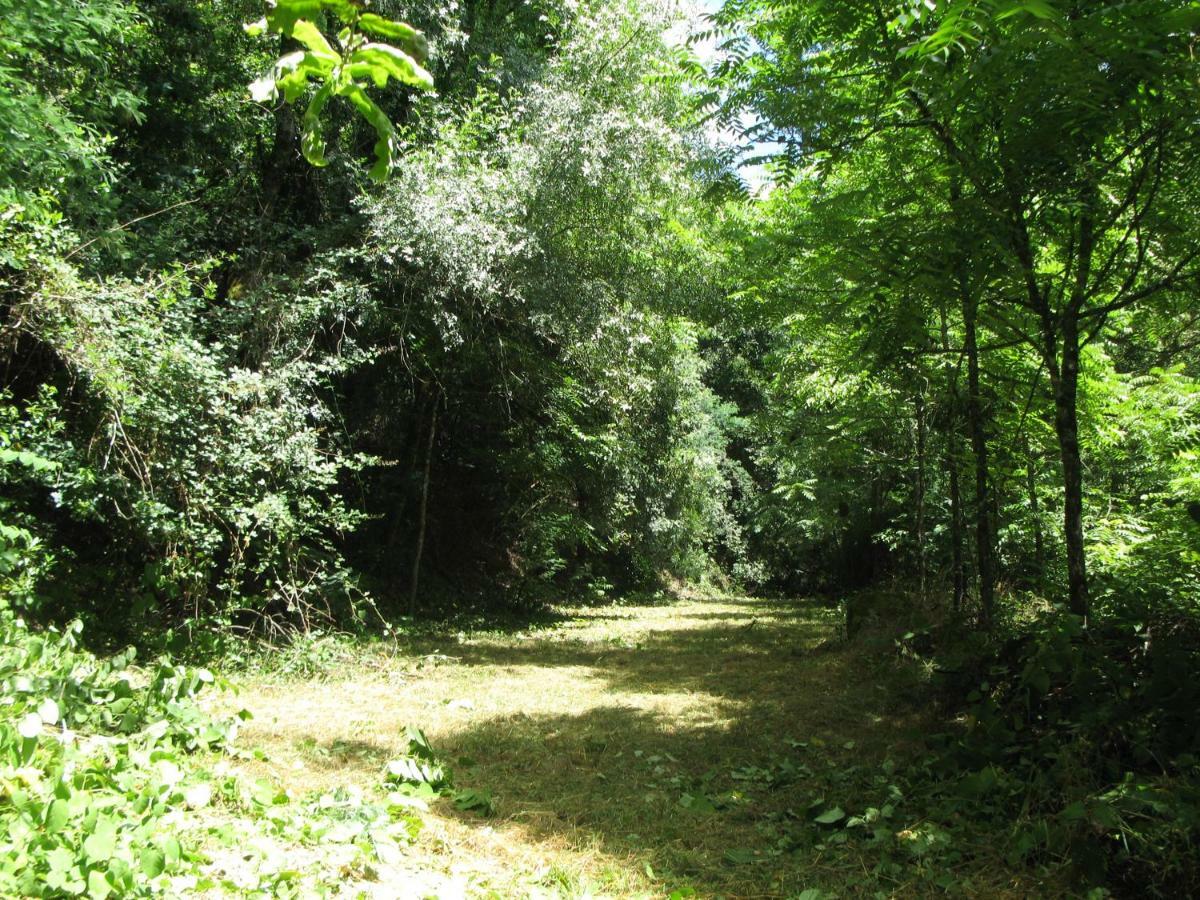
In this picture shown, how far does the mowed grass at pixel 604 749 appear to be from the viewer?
9.57 feet

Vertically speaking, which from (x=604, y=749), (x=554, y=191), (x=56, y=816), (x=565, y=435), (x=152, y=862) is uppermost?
(x=554, y=191)

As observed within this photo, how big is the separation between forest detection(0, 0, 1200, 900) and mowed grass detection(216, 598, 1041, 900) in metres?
0.04

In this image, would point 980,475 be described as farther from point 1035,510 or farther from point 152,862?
point 152,862

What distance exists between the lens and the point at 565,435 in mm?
11195

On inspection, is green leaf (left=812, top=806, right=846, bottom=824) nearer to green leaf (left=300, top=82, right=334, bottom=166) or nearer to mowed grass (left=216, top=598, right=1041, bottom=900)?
mowed grass (left=216, top=598, right=1041, bottom=900)

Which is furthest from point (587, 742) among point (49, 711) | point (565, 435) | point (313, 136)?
point (565, 435)

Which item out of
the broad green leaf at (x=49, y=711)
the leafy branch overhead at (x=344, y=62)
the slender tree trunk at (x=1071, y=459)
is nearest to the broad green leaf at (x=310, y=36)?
the leafy branch overhead at (x=344, y=62)

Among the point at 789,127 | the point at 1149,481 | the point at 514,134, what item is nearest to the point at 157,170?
the point at 514,134

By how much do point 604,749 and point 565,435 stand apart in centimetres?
682

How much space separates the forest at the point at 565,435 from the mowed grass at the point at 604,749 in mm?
43

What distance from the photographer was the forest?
2.81 meters

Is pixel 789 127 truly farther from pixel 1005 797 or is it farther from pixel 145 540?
pixel 145 540

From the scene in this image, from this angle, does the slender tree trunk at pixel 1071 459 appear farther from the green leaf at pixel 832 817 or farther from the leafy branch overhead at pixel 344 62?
the leafy branch overhead at pixel 344 62

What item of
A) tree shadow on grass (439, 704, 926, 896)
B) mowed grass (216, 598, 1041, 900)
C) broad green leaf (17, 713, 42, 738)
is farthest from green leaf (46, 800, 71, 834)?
tree shadow on grass (439, 704, 926, 896)
